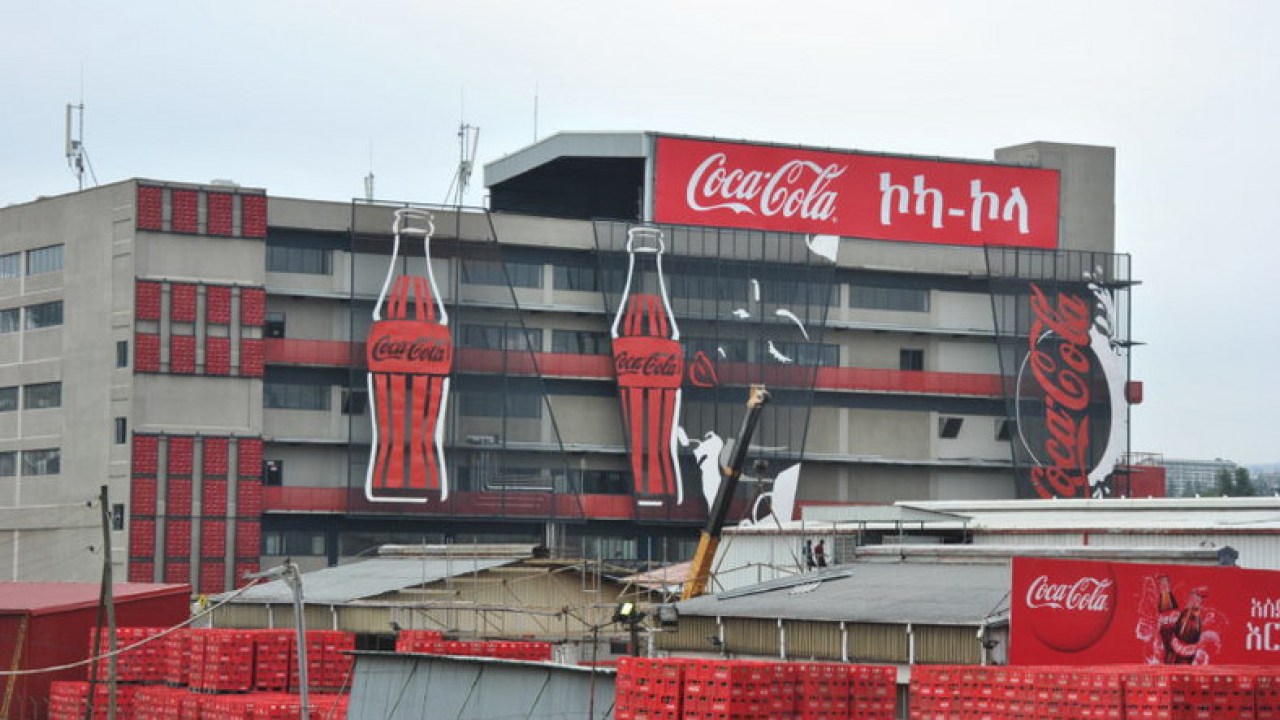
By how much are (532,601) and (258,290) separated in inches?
1481

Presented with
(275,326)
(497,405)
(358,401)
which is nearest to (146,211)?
(275,326)

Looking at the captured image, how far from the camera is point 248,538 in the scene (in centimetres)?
11469

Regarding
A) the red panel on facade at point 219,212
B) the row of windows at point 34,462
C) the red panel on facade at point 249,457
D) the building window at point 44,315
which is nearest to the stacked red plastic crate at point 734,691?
the red panel on facade at point 249,457

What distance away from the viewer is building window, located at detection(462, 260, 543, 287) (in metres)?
119

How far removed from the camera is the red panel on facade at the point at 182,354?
374 ft

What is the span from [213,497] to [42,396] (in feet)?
40.7

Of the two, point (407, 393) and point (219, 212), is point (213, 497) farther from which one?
point (219, 212)

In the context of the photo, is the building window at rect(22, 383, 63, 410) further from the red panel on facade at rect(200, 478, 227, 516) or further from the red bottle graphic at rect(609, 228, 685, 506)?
the red bottle graphic at rect(609, 228, 685, 506)

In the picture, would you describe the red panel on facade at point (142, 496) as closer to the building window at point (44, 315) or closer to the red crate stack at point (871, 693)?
the building window at point (44, 315)

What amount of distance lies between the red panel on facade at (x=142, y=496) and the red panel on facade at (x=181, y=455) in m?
1.37

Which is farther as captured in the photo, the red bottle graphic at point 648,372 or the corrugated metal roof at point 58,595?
the red bottle graphic at point 648,372

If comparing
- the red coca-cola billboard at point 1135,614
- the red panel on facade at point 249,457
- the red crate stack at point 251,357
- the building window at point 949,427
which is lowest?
the red coca-cola billboard at point 1135,614

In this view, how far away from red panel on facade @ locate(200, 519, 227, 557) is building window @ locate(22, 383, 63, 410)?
457 inches

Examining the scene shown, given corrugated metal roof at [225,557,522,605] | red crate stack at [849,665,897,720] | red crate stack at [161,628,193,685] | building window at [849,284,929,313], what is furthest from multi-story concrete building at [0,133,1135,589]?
red crate stack at [849,665,897,720]
